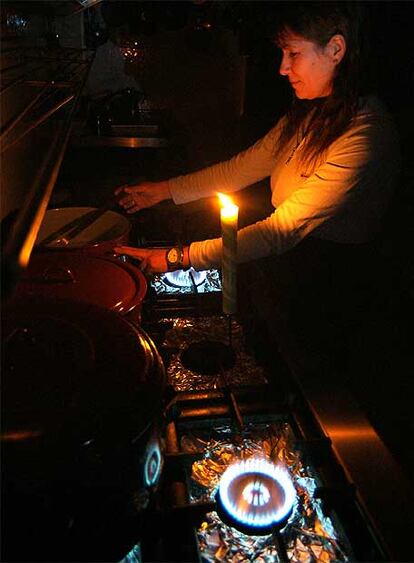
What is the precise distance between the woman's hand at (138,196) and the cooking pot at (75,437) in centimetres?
130

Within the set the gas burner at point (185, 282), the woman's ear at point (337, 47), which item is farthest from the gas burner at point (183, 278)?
the woman's ear at point (337, 47)

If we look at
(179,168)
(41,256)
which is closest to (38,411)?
(41,256)

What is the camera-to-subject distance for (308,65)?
1.61 m

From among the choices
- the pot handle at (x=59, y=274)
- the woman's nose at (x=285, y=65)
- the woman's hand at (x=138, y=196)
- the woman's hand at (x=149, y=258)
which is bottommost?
the pot handle at (x=59, y=274)

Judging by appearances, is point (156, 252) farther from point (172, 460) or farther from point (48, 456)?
point (48, 456)

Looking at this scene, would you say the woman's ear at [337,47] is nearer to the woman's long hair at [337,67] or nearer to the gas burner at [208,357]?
the woman's long hair at [337,67]

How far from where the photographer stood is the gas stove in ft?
3.05

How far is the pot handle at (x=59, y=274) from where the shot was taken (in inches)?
44.6

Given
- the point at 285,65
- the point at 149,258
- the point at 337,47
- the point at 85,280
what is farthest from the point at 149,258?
the point at 337,47

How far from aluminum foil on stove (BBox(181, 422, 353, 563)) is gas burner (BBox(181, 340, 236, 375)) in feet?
0.76

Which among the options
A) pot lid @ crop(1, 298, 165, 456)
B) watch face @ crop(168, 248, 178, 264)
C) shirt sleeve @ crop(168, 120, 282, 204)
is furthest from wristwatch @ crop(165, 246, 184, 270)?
pot lid @ crop(1, 298, 165, 456)

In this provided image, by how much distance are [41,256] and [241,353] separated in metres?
0.73

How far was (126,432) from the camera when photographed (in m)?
0.68

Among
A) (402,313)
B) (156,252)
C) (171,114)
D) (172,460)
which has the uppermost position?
(171,114)
